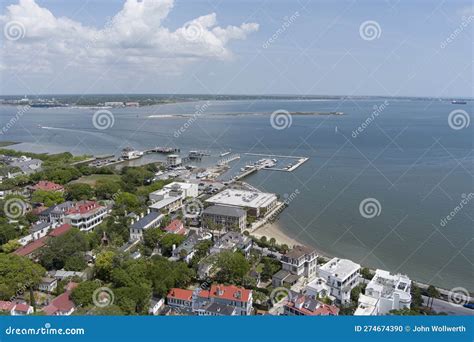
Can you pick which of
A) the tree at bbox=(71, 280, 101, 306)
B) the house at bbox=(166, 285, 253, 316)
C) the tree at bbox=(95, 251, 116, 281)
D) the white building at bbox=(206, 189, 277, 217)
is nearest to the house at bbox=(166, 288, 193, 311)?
the house at bbox=(166, 285, 253, 316)

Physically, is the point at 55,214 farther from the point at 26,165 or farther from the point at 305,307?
the point at 26,165

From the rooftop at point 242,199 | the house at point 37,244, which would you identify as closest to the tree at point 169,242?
the house at point 37,244

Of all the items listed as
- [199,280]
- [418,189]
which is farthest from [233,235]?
[418,189]

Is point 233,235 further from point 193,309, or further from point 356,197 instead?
point 356,197

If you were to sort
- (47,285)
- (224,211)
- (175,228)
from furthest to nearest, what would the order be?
(224,211)
(175,228)
(47,285)

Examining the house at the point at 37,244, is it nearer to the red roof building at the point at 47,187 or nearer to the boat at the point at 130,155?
the red roof building at the point at 47,187

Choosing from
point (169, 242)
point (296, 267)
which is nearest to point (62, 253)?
A: point (169, 242)
